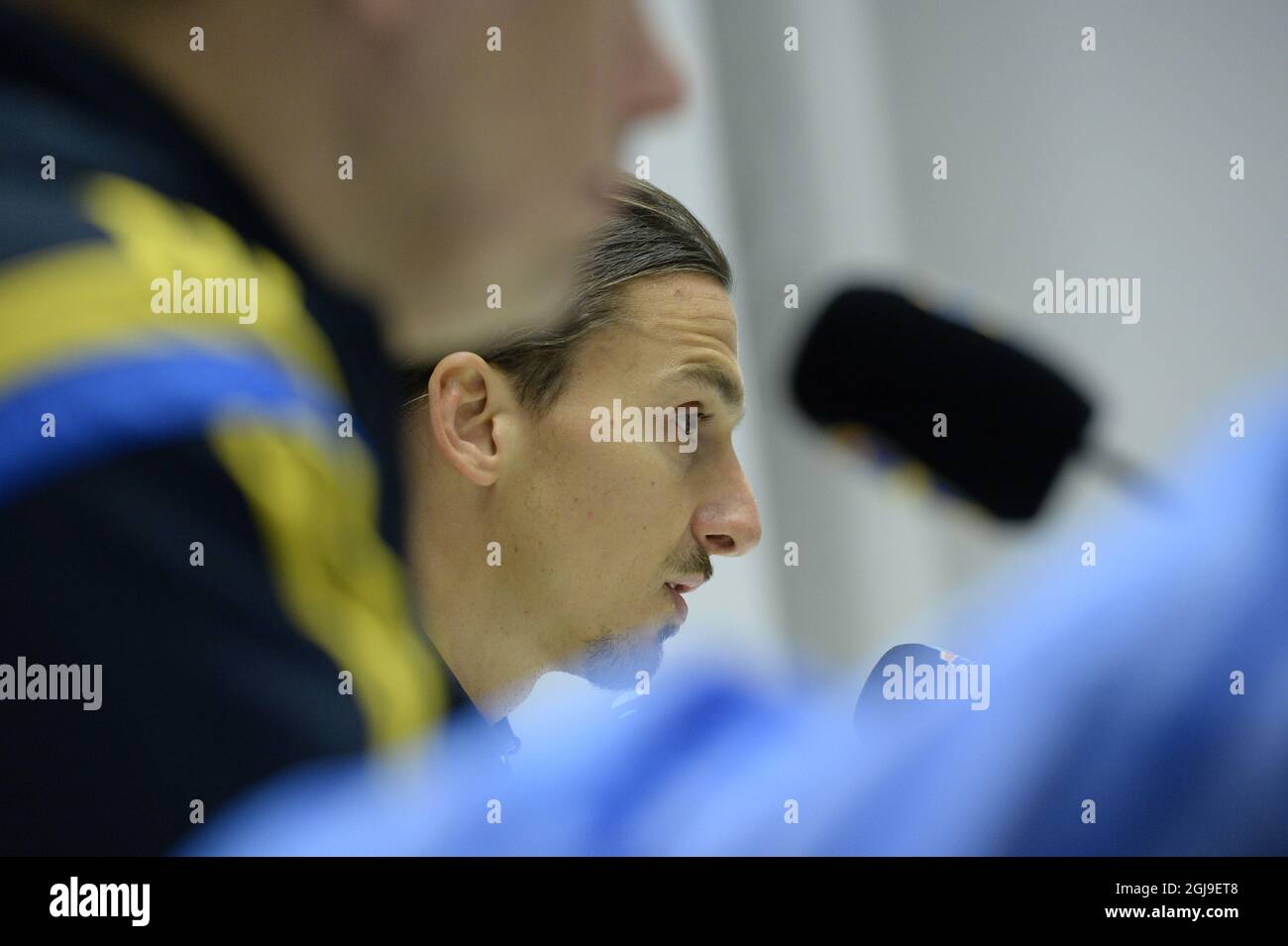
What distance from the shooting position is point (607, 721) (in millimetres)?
2090

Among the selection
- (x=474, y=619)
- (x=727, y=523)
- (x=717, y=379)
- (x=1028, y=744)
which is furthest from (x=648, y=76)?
(x=1028, y=744)

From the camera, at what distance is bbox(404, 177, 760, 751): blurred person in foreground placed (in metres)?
2.08

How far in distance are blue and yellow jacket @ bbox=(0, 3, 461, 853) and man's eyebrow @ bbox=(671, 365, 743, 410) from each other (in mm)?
458

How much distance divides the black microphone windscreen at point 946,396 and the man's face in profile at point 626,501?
174 mm

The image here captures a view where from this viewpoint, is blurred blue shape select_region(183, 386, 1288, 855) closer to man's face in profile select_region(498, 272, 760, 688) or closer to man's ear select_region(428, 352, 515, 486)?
man's face in profile select_region(498, 272, 760, 688)

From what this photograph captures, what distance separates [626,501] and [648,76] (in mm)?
683

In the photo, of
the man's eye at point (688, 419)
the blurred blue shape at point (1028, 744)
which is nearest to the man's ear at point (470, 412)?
the man's eye at point (688, 419)

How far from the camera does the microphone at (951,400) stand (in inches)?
83.8

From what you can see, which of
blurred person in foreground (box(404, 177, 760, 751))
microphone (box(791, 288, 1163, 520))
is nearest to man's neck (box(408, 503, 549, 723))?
blurred person in foreground (box(404, 177, 760, 751))

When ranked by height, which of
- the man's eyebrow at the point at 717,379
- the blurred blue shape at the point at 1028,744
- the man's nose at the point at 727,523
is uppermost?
the man's eyebrow at the point at 717,379

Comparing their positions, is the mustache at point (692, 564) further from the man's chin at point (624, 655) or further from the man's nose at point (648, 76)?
the man's nose at point (648, 76)

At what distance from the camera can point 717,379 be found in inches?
83.5

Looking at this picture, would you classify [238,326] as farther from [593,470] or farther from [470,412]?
[593,470]

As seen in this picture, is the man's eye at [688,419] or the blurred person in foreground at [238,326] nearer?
the blurred person in foreground at [238,326]
